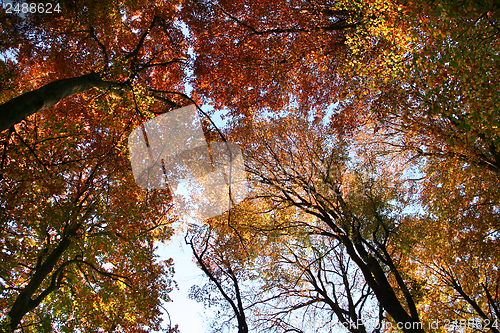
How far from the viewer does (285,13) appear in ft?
34.6

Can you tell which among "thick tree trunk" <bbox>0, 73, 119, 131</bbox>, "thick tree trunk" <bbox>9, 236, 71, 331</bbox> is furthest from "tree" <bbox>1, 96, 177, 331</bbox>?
"thick tree trunk" <bbox>0, 73, 119, 131</bbox>

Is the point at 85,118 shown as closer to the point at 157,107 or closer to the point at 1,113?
the point at 157,107

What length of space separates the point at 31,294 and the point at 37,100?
6163 millimetres

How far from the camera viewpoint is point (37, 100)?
15.4 feet

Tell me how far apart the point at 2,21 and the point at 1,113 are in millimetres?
6336

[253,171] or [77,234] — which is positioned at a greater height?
[253,171]

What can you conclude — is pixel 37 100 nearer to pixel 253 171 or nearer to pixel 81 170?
pixel 81 170

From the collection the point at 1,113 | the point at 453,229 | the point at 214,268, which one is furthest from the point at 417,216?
the point at 1,113

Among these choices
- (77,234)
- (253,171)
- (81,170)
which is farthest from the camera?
(253,171)

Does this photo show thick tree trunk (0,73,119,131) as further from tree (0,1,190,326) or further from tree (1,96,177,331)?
tree (1,96,177,331)

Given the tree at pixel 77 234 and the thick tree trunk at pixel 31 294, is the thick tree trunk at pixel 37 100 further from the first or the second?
the thick tree trunk at pixel 31 294

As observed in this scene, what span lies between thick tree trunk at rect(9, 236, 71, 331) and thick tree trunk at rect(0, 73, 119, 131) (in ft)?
18.5

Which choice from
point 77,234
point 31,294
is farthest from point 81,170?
point 31,294

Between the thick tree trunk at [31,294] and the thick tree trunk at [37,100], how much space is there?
18.5 feet
